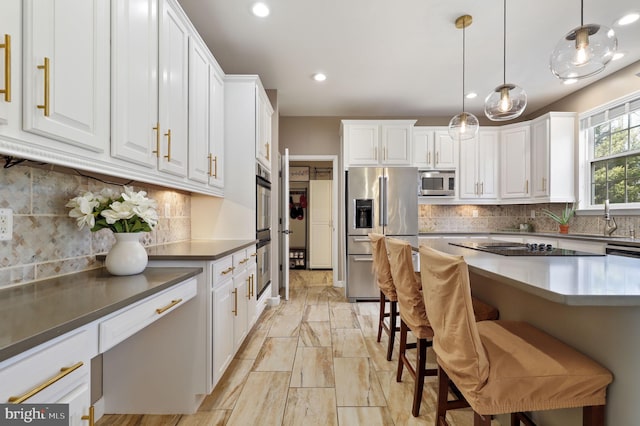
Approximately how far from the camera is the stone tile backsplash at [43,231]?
117cm

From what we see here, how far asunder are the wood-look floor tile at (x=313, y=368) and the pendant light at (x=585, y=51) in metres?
2.34

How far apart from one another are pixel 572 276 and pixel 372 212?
9.25 ft

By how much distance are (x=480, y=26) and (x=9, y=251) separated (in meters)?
3.45

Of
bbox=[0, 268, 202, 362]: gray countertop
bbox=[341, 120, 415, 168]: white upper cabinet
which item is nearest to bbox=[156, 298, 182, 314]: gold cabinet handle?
bbox=[0, 268, 202, 362]: gray countertop

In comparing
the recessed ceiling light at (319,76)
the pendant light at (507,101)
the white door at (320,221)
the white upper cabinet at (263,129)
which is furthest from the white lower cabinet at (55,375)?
the white door at (320,221)

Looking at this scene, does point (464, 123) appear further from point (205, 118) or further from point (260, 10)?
point (205, 118)

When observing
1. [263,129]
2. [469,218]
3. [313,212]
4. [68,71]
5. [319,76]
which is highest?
[319,76]

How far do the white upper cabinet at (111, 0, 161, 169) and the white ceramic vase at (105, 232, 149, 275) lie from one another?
15.2 inches

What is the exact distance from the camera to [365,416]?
5.54 ft

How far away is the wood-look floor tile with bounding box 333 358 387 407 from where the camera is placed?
5.98 feet

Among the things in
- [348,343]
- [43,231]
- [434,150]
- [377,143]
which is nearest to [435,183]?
[434,150]

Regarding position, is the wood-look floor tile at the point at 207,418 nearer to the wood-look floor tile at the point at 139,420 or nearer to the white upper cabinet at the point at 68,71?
the wood-look floor tile at the point at 139,420

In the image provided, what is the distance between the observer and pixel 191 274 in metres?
1.57

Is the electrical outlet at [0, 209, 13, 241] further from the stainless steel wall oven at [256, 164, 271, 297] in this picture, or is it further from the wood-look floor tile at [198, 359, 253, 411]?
the stainless steel wall oven at [256, 164, 271, 297]
